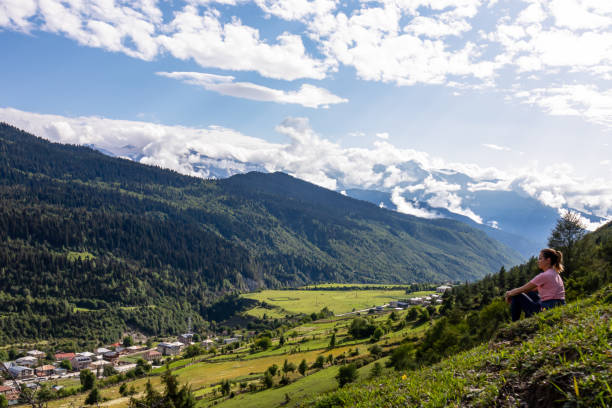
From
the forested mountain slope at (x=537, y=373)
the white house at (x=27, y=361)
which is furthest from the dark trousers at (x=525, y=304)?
the white house at (x=27, y=361)

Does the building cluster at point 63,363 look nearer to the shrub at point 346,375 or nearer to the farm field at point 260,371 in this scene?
the farm field at point 260,371

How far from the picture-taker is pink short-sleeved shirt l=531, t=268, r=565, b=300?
15.8 meters

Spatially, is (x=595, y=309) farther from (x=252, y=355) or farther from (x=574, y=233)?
(x=252, y=355)

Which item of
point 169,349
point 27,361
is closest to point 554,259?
point 169,349

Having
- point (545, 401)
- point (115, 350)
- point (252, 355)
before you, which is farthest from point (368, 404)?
point (115, 350)

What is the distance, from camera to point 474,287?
379 ft

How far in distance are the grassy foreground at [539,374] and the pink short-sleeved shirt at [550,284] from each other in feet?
6.06

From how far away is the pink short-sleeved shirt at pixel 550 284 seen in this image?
15.8m

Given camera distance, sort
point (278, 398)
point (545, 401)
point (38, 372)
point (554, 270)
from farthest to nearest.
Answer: point (38, 372), point (278, 398), point (554, 270), point (545, 401)

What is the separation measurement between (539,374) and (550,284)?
32.1ft

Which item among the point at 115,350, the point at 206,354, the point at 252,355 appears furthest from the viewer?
the point at 115,350

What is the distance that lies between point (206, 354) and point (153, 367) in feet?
71.6

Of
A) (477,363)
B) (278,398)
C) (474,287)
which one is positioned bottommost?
(278,398)

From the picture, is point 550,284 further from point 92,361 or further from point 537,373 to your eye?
point 92,361
